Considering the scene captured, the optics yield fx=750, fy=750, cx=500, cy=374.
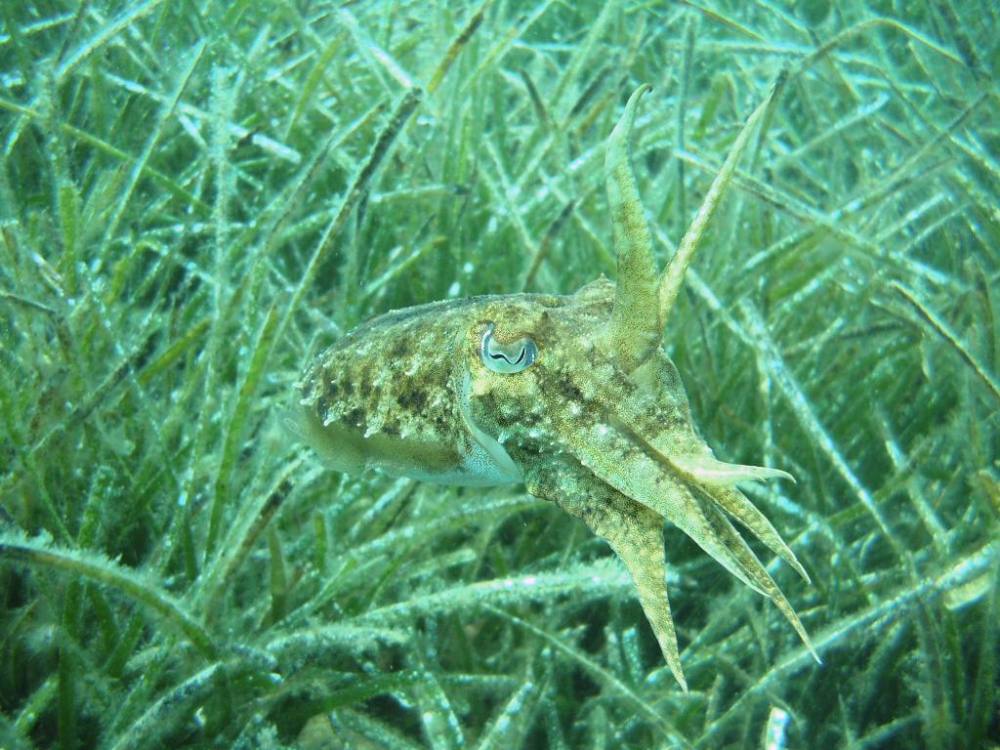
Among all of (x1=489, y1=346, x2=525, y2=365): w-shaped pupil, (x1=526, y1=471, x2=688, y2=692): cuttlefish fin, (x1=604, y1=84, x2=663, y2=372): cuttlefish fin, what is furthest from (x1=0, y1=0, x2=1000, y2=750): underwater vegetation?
(x1=526, y1=471, x2=688, y2=692): cuttlefish fin

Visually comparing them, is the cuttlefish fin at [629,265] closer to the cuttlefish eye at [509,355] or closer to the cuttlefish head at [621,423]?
the cuttlefish head at [621,423]

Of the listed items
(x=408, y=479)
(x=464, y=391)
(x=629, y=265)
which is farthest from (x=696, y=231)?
(x=408, y=479)

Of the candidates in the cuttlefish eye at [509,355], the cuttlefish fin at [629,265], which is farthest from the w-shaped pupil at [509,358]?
the cuttlefish fin at [629,265]

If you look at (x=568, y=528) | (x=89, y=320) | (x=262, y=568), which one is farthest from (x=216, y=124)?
(x=568, y=528)

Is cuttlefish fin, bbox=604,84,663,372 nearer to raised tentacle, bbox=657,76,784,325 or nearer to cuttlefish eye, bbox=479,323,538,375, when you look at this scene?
raised tentacle, bbox=657,76,784,325

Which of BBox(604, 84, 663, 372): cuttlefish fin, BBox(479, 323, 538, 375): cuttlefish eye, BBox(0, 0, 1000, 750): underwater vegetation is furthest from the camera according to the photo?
BBox(0, 0, 1000, 750): underwater vegetation

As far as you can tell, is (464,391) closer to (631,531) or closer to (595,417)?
(595,417)

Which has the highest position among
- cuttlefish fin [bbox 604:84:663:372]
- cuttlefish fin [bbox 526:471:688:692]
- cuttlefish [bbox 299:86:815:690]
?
cuttlefish fin [bbox 604:84:663:372]
